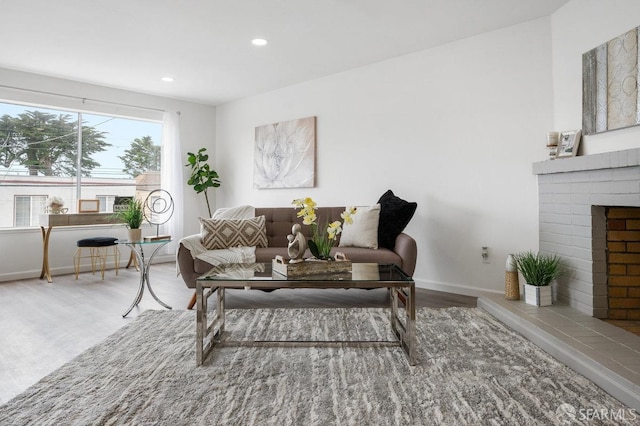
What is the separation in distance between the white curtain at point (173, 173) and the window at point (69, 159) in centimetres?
21

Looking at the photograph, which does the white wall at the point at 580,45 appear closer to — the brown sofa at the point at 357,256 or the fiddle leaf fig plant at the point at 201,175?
the brown sofa at the point at 357,256

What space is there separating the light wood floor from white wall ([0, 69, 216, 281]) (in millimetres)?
296

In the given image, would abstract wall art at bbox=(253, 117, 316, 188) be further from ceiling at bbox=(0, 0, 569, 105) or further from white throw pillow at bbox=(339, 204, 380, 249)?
white throw pillow at bbox=(339, 204, 380, 249)

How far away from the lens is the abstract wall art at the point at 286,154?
507 cm

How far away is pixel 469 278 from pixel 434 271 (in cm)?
37

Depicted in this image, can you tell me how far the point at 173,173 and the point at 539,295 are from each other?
5.01 metres

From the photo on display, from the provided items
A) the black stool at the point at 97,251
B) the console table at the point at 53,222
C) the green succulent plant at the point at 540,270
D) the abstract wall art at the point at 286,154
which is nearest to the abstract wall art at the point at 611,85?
the green succulent plant at the point at 540,270

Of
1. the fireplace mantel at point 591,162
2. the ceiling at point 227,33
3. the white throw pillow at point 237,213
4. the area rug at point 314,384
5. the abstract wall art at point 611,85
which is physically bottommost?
the area rug at point 314,384

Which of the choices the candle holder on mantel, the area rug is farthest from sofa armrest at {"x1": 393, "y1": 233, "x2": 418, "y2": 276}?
the candle holder on mantel

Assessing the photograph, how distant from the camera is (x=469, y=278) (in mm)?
3773

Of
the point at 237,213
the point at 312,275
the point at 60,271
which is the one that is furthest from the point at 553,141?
the point at 60,271

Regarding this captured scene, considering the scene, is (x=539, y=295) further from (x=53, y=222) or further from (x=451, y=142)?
(x=53, y=222)

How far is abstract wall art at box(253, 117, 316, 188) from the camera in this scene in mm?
5066

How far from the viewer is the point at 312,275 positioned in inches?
88.8
